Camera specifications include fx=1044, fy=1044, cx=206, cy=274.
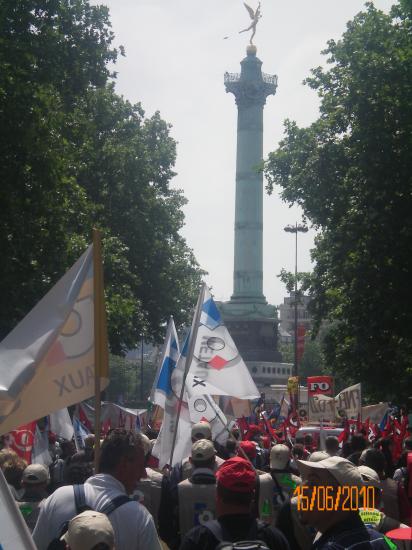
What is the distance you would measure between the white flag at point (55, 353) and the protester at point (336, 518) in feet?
7.78

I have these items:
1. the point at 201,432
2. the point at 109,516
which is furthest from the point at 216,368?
the point at 109,516

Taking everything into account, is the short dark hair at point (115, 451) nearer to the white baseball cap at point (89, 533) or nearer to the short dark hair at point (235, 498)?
the short dark hair at point (235, 498)

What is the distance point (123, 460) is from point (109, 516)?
0.38 metres

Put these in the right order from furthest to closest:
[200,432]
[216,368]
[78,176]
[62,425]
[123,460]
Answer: [78,176] → [62,425] → [216,368] → [200,432] → [123,460]

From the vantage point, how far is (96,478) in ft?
16.8

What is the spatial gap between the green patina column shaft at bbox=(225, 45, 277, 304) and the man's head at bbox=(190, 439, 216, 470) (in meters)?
69.1

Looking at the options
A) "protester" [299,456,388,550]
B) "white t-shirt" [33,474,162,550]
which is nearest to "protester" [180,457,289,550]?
"white t-shirt" [33,474,162,550]

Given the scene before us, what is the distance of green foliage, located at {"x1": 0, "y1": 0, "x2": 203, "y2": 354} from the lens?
21.5m

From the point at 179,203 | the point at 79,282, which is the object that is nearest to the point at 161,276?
the point at 179,203

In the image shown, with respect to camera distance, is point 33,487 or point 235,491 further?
point 33,487

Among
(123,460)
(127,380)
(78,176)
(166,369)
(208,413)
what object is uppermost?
(78,176)

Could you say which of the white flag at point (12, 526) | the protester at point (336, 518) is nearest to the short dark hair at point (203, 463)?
the protester at point (336, 518)

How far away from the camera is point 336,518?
4188 millimetres

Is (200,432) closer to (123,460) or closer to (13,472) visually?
(13,472)
